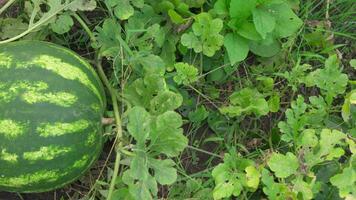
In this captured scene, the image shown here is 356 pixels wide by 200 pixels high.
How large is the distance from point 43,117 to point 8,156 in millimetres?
178

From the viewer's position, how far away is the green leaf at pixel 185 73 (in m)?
2.38

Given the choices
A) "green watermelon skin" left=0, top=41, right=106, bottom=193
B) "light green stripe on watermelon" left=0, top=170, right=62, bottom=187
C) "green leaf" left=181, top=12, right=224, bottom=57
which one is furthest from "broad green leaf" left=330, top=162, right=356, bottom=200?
"light green stripe on watermelon" left=0, top=170, right=62, bottom=187

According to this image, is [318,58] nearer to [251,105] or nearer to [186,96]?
[251,105]

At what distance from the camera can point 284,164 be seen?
219cm

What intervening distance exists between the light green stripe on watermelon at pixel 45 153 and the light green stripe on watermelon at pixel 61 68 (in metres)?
0.25

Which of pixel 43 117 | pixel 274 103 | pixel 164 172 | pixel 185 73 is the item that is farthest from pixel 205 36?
pixel 43 117

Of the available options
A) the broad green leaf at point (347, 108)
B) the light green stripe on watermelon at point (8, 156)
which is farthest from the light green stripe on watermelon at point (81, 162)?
the broad green leaf at point (347, 108)

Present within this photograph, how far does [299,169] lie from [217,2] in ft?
2.49

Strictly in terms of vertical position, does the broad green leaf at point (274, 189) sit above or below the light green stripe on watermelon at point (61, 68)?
below

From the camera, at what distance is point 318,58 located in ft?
8.61

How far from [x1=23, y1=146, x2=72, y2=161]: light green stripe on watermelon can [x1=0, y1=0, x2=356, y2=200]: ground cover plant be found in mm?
238

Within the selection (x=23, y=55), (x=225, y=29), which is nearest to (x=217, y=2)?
(x=225, y=29)

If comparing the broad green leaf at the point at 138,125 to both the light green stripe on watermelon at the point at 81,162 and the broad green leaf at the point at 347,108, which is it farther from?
the broad green leaf at the point at 347,108

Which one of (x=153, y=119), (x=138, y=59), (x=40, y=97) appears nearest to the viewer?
(x=40, y=97)
